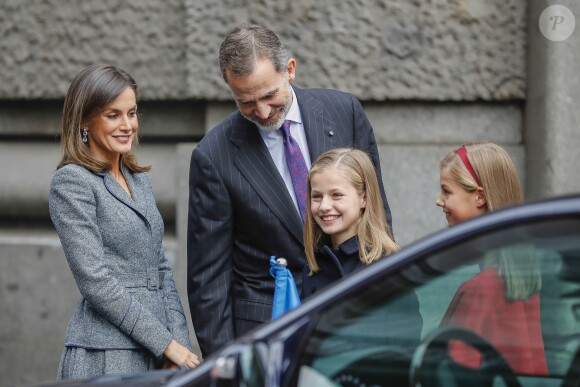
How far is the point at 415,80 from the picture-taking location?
4867 mm

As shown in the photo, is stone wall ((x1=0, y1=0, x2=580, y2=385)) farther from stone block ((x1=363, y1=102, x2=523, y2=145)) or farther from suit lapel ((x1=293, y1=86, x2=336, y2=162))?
suit lapel ((x1=293, y1=86, x2=336, y2=162))

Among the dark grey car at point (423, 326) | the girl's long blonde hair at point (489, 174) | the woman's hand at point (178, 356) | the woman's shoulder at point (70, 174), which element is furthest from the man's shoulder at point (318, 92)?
the dark grey car at point (423, 326)

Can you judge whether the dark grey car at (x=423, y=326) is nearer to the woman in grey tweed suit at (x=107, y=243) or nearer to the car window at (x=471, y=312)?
the car window at (x=471, y=312)

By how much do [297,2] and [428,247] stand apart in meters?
3.10

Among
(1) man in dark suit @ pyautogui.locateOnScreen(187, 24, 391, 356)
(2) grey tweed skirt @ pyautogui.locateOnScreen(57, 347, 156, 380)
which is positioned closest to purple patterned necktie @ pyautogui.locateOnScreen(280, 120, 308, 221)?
(1) man in dark suit @ pyautogui.locateOnScreen(187, 24, 391, 356)

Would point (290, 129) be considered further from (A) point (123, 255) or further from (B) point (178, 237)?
(B) point (178, 237)

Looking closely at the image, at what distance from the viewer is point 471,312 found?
2043 millimetres

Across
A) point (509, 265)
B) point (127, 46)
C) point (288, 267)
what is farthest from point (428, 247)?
point (127, 46)

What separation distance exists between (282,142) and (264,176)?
15 centimetres

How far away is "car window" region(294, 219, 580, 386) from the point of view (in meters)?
1.97

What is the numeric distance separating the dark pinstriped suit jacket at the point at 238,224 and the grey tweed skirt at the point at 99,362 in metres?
0.25

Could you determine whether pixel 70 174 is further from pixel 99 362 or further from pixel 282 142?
pixel 282 142

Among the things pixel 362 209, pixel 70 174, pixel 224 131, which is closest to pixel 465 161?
pixel 362 209

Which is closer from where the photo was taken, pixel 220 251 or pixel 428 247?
pixel 428 247
